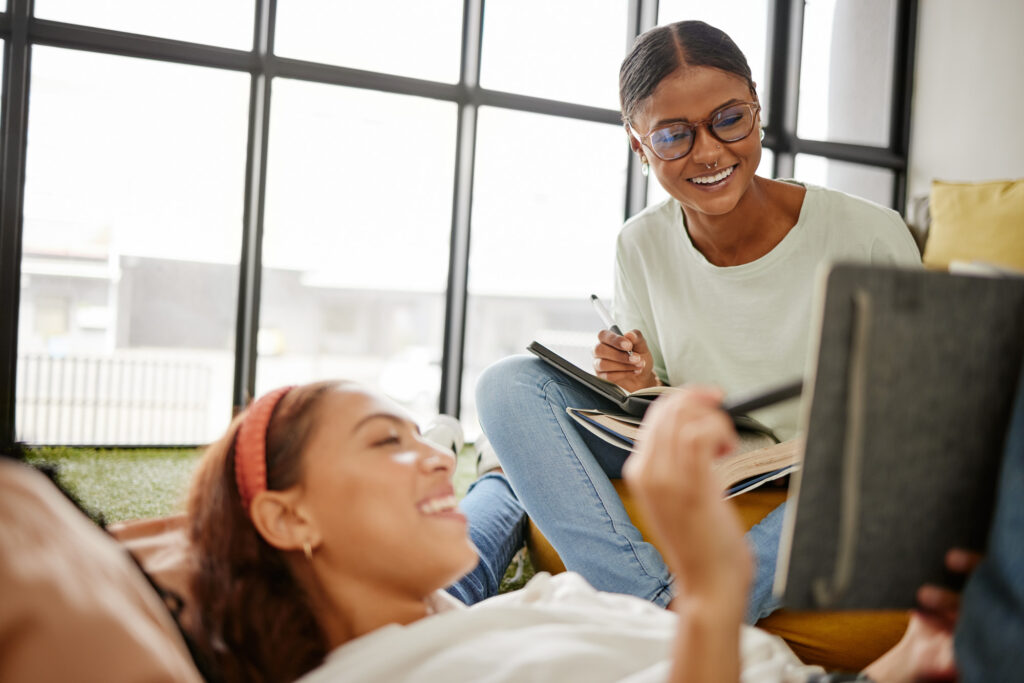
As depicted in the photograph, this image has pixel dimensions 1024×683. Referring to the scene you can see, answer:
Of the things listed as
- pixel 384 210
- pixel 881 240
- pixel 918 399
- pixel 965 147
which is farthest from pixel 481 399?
pixel 965 147

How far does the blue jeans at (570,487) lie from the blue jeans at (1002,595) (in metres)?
0.63

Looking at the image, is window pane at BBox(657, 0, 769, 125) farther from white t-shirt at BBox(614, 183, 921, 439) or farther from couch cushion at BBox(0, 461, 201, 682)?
couch cushion at BBox(0, 461, 201, 682)

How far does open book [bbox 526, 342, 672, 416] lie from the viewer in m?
1.27

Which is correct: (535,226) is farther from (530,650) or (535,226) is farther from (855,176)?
(530,650)

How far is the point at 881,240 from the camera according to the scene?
1.39m

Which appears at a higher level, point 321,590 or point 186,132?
point 186,132

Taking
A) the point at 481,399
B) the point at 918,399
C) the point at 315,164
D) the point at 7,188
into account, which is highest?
the point at 315,164

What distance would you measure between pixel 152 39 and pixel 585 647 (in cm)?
298

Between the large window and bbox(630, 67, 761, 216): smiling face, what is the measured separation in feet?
5.87

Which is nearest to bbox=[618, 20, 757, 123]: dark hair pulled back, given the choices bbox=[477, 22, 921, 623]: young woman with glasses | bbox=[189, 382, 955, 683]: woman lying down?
bbox=[477, 22, 921, 623]: young woman with glasses


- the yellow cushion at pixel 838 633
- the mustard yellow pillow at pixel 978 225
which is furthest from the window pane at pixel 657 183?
the yellow cushion at pixel 838 633

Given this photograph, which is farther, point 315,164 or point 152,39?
point 315,164

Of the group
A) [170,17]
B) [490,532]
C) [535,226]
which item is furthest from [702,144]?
[170,17]

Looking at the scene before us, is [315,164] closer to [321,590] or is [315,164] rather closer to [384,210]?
[384,210]
